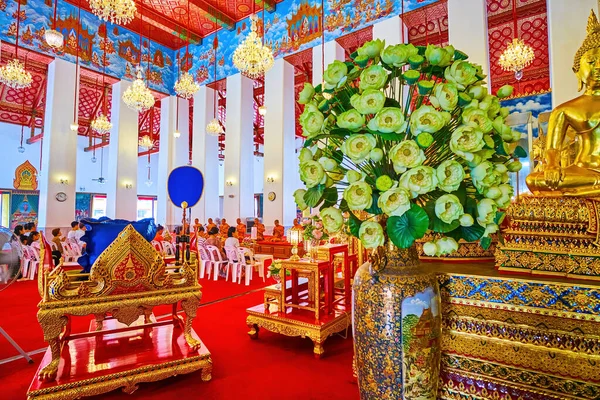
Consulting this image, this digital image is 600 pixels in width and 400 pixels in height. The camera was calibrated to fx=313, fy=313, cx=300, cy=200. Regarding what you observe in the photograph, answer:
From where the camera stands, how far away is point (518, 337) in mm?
1140

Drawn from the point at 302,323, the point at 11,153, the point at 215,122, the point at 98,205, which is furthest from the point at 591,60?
the point at 98,205

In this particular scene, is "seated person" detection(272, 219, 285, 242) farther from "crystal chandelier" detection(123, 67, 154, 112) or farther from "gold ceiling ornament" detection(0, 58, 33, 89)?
"gold ceiling ornament" detection(0, 58, 33, 89)

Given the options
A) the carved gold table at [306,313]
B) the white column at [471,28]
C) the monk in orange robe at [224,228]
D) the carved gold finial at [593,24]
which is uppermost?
the white column at [471,28]

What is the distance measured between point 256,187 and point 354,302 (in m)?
19.8

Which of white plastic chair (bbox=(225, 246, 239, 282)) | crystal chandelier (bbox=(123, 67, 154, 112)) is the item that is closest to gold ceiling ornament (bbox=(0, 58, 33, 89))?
crystal chandelier (bbox=(123, 67, 154, 112))

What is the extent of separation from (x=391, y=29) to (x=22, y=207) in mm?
16425

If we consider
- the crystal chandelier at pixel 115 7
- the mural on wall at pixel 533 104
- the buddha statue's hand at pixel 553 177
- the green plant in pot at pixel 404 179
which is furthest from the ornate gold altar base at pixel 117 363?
the mural on wall at pixel 533 104

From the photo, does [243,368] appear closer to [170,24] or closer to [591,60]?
[591,60]

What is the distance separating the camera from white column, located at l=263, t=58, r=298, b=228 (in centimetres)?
1029

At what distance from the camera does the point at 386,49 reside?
96 cm

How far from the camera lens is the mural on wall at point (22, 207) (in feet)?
44.7

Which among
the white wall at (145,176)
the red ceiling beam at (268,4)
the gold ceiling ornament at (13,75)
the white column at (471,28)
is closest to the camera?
the white column at (471,28)

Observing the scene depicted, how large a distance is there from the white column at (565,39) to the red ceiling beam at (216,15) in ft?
29.5

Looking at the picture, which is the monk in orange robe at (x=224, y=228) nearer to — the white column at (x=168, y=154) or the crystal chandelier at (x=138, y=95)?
the white column at (x=168, y=154)
